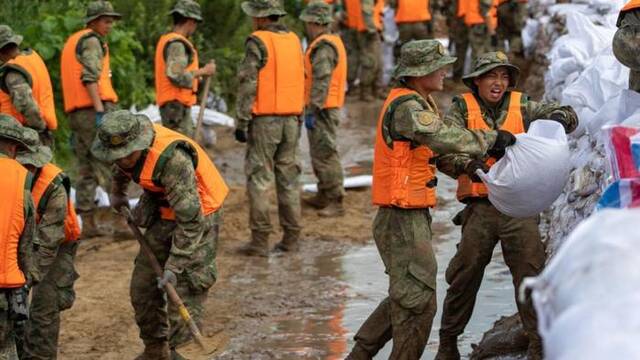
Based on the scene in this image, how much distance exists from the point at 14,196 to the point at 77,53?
521 centimetres

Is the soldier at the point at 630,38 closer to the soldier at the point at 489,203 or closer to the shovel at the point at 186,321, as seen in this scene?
the soldier at the point at 489,203

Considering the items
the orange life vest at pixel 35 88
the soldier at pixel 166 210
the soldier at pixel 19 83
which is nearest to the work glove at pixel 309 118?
the orange life vest at pixel 35 88

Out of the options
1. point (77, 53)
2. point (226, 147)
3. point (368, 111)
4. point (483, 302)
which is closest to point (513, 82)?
point (483, 302)

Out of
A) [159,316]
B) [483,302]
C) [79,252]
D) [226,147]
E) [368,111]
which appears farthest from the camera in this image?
[368,111]

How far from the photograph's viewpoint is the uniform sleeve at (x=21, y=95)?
1024cm

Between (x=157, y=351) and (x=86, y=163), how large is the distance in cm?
426

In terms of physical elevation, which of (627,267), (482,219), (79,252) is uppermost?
(627,267)

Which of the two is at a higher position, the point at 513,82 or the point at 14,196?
the point at 513,82

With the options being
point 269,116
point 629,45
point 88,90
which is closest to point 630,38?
point 629,45

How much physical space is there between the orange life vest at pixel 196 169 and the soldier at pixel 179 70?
412 centimetres

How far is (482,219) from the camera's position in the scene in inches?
278

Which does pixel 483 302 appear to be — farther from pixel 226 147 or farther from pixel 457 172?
pixel 226 147

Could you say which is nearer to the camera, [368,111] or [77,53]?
[77,53]

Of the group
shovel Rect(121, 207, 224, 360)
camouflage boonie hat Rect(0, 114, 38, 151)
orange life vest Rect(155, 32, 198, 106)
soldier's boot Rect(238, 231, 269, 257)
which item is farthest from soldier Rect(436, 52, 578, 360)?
orange life vest Rect(155, 32, 198, 106)
